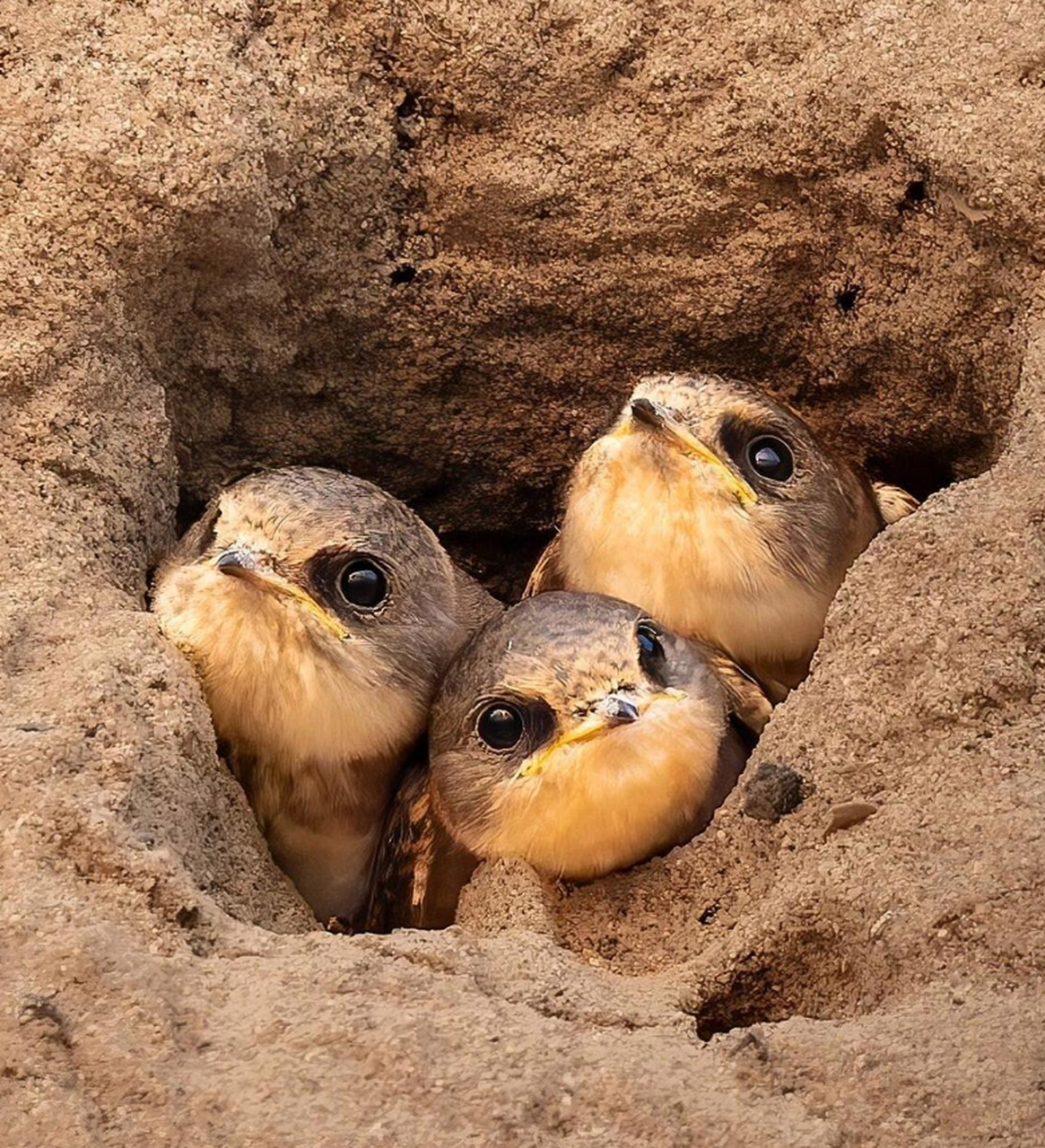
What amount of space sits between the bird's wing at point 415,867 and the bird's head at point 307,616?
5.4 inches

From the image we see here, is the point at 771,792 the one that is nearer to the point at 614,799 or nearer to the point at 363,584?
the point at 614,799

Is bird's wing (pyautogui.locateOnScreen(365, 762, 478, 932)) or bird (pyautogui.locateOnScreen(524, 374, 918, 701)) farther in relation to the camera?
bird (pyautogui.locateOnScreen(524, 374, 918, 701))

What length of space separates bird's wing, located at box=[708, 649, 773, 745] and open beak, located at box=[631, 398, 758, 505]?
38cm

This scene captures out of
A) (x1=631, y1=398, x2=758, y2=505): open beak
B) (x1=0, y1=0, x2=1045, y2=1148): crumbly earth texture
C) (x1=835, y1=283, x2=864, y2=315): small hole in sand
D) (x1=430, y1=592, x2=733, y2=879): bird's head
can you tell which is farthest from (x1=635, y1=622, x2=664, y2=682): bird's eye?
(x1=835, y1=283, x2=864, y2=315): small hole in sand

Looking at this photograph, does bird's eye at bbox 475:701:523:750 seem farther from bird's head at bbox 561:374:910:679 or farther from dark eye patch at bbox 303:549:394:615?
bird's head at bbox 561:374:910:679

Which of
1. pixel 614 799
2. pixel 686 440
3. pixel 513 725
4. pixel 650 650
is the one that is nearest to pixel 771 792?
pixel 614 799

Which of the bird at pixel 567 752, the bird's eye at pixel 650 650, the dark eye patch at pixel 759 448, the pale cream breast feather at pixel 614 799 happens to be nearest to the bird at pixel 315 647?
the bird at pixel 567 752

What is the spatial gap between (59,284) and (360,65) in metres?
1.02

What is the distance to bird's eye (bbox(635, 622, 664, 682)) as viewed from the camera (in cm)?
350

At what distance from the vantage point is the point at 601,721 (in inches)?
130

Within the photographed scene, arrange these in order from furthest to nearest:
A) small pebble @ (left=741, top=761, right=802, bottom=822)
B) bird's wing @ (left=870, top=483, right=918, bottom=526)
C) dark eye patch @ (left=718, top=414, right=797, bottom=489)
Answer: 1. bird's wing @ (left=870, top=483, right=918, bottom=526)
2. dark eye patch @ (left=718, top=414, right=797, bottom=489)
3. small pebble @ (left=741, top=761, right=802, bottom=822)

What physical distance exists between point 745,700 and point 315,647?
93cm

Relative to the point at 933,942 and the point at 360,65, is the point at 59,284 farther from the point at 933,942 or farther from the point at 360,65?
the point at 933,942

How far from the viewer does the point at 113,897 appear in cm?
276
